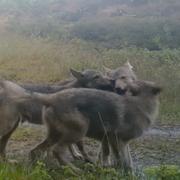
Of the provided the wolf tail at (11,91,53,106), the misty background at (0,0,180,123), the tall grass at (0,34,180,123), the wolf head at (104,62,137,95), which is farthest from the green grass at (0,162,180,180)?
the tall grass at (0,34,180,123)

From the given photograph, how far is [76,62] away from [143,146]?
698cm

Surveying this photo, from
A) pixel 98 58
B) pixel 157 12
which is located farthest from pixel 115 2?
pixel 98 58

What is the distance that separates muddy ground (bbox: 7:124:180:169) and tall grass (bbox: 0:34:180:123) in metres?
1.36

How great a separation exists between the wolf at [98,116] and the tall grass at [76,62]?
3.67 metres

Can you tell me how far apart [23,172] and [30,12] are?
991 inches

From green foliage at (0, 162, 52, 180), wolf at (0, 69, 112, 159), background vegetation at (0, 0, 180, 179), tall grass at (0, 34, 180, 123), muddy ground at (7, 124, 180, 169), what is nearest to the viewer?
green foliage at (0, 162, 52, 180)

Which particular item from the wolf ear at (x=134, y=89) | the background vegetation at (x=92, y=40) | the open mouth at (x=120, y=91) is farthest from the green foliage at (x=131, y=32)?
the wolf ear at (x=134, y=89)

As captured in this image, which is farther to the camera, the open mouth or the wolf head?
the wolf head

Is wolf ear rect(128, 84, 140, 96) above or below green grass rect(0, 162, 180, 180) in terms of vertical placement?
above

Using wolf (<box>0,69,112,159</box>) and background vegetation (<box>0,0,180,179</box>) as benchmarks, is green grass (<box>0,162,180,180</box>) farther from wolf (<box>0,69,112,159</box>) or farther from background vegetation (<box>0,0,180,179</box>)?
wolf (<box>0,69,112,159</box>)

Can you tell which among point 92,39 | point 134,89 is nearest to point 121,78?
point 134,89

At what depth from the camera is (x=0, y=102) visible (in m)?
6.05

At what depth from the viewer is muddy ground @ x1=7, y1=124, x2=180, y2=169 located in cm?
661

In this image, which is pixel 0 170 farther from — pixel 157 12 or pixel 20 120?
pixel 157 12
